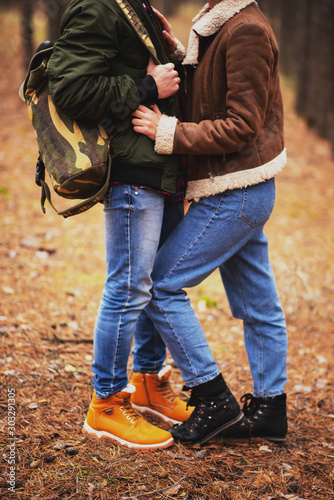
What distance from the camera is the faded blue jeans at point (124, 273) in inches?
89.5

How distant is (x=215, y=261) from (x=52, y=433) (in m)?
1.25

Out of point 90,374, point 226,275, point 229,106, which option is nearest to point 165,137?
point 229,106

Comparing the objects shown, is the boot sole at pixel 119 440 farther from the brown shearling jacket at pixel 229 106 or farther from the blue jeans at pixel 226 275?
the brown shearling jacket at pixel 229 106

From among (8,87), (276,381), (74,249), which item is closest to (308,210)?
(74,249)

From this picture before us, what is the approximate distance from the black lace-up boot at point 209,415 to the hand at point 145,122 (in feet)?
4.36

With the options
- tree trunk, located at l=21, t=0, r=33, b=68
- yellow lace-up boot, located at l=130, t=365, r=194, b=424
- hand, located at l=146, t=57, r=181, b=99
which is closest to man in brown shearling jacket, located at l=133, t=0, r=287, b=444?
hand, located at l=146, t=57, r=181, b=99

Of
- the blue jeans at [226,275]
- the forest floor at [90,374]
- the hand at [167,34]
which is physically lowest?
the forest floor at [90,374]

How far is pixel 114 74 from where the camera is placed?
2232 mm

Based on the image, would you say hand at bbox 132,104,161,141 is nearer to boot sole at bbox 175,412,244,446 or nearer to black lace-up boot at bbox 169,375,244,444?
black lace-up boot at bbox 169,375,244,444

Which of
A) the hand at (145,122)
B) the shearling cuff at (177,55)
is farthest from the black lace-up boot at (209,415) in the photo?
the shearling cuff at (177,55)

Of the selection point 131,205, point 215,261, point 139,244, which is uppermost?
point 131,205

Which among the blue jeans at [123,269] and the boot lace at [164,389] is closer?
the blue jeans at [123,269]

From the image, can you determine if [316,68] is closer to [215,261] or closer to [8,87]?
[8,87]

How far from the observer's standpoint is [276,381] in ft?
8.96
